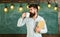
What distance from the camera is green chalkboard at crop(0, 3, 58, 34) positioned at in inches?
163

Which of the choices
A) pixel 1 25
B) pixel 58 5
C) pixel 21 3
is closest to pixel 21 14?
pixel 21 3

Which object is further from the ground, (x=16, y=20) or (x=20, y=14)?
(x=20, y=14)

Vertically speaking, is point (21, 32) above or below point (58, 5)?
below

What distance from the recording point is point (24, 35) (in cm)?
409

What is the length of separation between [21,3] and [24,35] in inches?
29.1

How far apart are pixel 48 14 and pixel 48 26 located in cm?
28

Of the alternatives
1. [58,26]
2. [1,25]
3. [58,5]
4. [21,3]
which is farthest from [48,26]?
[1,25]

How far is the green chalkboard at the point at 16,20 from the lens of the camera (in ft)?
13.6

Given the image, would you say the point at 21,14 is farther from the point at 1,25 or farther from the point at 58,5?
the point at 58,5

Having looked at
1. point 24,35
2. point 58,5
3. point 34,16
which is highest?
point 58,5

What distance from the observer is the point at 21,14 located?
4.11 meters

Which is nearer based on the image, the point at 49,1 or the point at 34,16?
the point at 34,16

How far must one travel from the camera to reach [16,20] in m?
4.14

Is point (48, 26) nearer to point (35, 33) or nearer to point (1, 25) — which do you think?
point (35, 33)
